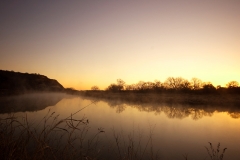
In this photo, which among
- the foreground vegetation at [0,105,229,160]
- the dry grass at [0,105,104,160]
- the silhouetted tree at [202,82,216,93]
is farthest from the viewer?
the silhouetted tree at [202,82,216,93]

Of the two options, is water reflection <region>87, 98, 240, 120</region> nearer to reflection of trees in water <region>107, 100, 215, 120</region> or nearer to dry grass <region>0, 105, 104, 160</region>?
reflection of trees in water <region>107, 100, 215, 120</region>

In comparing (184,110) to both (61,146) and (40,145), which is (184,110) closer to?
(61,146)

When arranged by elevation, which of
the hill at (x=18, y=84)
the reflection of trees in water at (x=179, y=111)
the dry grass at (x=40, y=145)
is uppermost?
the hill at (x=18, y=84)

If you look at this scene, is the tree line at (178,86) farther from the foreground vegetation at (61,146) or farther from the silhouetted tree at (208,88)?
the foreground vegetation at (61,146)

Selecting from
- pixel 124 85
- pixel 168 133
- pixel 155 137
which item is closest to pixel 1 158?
pixel 155 137

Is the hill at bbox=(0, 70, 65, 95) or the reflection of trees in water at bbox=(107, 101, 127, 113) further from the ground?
the hill at bbox=(0, 70, 65, 95)

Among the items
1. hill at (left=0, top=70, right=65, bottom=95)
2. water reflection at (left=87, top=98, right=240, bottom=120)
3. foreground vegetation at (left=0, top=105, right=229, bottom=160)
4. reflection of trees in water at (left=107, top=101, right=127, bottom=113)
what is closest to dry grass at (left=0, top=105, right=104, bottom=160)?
foreground vegetation at (left=0, top=105, right=229, bottom=160)

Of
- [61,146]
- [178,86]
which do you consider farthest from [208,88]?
[61,146]

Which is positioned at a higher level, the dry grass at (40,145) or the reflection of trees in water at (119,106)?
the dry grass at (40,145)

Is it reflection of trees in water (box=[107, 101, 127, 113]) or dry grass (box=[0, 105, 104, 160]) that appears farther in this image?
reflection of trees in water (box=[107, 101, 127, 113])

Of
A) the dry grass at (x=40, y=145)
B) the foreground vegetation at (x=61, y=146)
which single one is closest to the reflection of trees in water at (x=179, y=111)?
the foreground vegetation at (x=61, y=146)

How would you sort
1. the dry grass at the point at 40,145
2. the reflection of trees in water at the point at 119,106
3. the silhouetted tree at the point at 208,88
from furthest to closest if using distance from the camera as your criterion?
the silhouetted tree at the point at 208,88, the reflection of trees in water at the point at 119,106, the dry grass at the point at 40,145

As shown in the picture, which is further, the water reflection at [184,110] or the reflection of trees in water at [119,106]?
the reflection of trees in water at [119,106]

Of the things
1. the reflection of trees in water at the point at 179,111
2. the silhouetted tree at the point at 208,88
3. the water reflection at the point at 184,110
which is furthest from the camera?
the silhouetted tree at the point at 208,88
